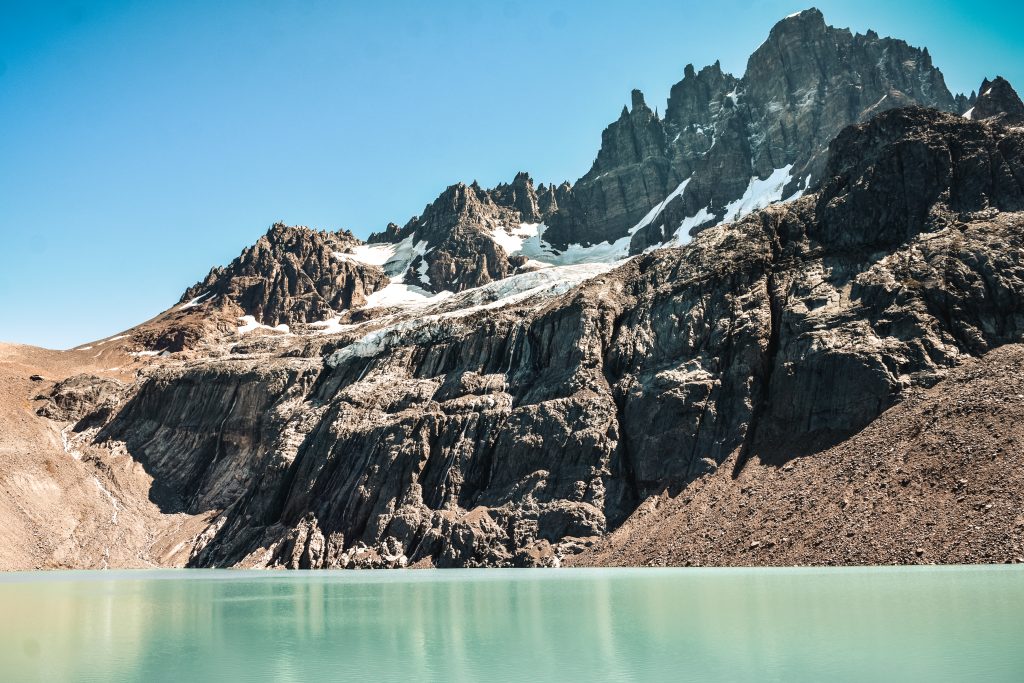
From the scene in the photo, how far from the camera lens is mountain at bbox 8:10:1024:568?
4750cm

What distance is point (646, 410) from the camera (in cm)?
6050

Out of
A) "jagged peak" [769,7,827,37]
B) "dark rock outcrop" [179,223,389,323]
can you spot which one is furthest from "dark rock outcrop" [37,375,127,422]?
"jagged peak" [769,7,827,37]

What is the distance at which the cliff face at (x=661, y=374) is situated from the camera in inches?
2138

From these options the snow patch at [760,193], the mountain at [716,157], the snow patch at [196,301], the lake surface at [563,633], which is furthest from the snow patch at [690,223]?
the lake surface at [563,633]

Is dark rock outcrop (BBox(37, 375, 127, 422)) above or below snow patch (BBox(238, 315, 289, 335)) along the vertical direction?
below

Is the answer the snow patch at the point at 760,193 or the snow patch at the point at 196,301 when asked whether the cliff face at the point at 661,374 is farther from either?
the snow patch at the point at 196,301

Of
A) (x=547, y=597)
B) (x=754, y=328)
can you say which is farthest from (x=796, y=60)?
(x=547, y=597)

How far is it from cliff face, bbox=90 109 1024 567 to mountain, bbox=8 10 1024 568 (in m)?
0.20

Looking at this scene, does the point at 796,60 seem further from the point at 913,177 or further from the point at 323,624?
the point at 323,624

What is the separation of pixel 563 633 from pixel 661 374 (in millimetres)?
44244

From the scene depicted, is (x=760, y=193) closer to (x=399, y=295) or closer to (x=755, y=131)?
(x=755, y=131)

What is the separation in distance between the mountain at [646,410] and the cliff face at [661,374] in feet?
0.66

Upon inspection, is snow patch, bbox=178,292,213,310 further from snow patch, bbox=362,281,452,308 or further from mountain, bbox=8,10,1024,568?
mountain, bbox=8,10,1024,568

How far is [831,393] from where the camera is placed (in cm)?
5300
